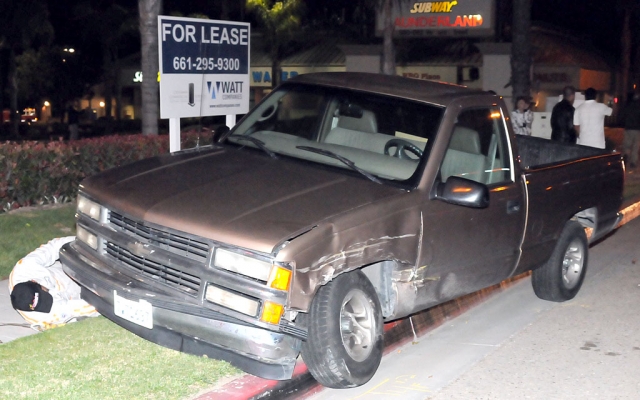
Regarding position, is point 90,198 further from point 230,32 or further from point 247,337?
point 230,32

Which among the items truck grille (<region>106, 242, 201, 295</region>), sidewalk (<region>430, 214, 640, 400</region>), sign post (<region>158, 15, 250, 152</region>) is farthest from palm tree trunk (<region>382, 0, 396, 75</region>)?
truck grille (<region>106, 242, 201, 295</region>)

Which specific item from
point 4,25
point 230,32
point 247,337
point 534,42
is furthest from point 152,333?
point 4,25

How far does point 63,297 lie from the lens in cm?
610

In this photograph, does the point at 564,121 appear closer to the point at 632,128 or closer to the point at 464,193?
the point at 632,128

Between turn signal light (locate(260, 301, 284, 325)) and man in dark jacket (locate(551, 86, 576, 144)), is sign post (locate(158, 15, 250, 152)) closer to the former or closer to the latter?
turn signal light (locate(260, 301, 284, 325))

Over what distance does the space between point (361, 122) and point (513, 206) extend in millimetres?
1374

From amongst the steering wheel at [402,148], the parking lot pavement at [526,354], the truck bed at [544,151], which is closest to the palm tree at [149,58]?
the truck bed at [544,151]

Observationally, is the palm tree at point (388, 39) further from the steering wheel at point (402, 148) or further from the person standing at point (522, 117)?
the steering wheel at point (402, 148)

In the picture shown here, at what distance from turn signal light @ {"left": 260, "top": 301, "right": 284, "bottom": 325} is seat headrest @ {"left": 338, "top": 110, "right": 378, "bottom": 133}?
230cm

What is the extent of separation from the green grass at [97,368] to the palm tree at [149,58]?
7428 mm

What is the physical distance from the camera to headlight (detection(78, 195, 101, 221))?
5.36m

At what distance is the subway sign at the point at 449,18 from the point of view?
26.8 metres

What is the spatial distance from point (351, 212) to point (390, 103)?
1524 millimetres

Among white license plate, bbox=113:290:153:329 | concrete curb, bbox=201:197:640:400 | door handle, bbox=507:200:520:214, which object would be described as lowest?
concrete curb, bbox=201:197:640:400
